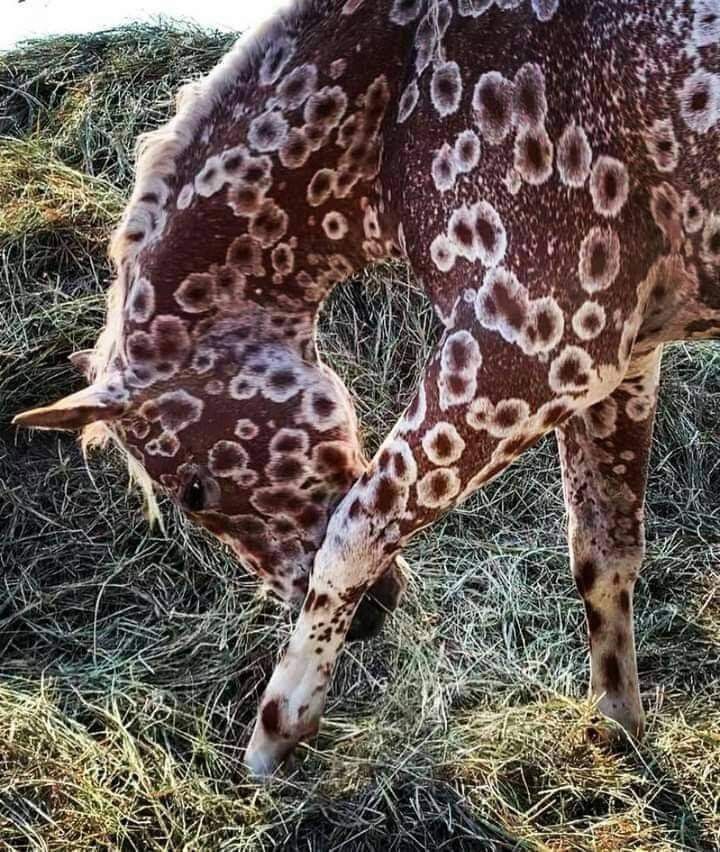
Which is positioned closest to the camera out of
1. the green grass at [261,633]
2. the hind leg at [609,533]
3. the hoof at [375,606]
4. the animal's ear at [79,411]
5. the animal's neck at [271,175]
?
the animal's ear at [79,411]

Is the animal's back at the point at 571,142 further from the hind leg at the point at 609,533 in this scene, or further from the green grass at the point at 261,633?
the green grass at the point at 261,633

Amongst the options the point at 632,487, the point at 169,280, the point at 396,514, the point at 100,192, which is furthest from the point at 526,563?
the point at 100,192

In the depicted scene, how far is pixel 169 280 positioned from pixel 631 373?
43.2 inches

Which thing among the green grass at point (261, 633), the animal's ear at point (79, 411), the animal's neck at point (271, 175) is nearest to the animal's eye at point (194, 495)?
the animal's ear at point (79, 411)

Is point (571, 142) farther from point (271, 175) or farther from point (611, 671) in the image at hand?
point (611, 671)

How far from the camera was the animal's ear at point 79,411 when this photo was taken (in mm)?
2244

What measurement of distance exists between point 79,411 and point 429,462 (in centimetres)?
71

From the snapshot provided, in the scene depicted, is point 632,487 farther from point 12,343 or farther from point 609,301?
point 12,343

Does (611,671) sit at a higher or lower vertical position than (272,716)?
Answer: lower

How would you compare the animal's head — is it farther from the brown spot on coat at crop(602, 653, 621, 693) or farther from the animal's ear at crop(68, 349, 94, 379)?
the brown spot on coat at crop(602, 653, 621, 693)

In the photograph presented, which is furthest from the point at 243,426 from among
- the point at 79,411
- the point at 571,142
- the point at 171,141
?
the point at 571,142

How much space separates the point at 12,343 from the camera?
389 cm

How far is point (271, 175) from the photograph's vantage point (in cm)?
242

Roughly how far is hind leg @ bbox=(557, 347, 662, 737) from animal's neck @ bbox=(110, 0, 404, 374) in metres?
0.74
